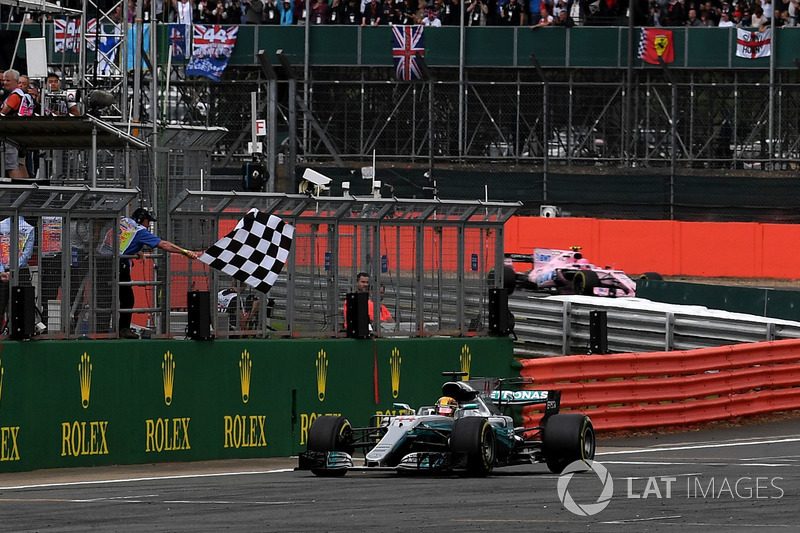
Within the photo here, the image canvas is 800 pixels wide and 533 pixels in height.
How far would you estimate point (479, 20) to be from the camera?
34812mm

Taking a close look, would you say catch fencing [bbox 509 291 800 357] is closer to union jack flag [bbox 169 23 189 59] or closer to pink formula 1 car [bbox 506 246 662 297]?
pink formula 1 car [bbox 506 246 662 297]

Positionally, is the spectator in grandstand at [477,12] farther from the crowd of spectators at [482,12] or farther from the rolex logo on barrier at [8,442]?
the rolex logo on barrier at [8,442]

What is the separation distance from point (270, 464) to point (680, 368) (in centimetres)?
556

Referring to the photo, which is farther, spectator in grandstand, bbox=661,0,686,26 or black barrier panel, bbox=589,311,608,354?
spectator in grandstand, bbox=661,0,686,26

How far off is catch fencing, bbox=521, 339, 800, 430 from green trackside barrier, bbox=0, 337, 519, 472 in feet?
2.40

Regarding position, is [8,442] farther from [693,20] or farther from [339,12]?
[693,20]

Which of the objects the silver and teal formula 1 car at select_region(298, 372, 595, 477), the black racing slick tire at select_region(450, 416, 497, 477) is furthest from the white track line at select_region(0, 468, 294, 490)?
the black racing slick tire at select_region(450, 416, 497, 477)

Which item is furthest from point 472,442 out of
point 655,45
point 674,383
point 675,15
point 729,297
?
point 675,15

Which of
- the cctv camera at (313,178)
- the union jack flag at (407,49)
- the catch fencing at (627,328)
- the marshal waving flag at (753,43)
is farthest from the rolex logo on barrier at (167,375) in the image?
the marshal waving flag at (753,43)

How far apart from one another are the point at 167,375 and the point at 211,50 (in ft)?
66.2

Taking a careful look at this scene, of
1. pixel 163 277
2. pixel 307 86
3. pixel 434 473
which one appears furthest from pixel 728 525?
pixel 307 86

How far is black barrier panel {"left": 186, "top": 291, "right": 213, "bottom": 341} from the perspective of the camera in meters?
14.0

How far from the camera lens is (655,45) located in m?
33.3

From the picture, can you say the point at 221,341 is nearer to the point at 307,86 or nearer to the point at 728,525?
the point at 728,525
